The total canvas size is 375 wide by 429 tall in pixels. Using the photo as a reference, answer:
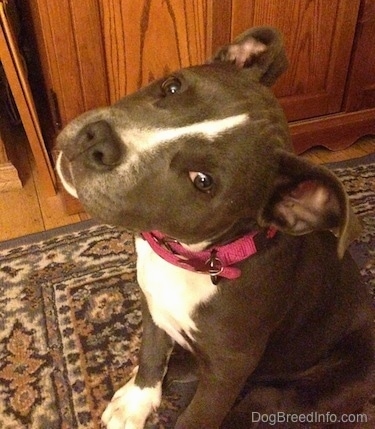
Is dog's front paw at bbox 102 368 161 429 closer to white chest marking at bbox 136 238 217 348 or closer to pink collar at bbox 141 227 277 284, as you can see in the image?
white chest marking at bbox 136 238 217 348

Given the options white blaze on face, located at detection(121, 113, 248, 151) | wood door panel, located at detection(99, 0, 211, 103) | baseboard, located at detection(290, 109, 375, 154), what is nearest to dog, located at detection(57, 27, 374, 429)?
white blaze on face, located at detection(121, 113, 248, 151)

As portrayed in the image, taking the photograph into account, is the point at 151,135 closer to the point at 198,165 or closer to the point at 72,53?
the point at 198,165

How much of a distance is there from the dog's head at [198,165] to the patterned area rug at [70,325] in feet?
2.20

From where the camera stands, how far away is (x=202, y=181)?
38.7 inches

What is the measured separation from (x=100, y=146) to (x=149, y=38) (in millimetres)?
879

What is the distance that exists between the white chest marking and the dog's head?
0.44ft

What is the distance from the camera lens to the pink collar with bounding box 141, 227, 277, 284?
1.10 meters

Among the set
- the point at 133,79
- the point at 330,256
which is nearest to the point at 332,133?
the point at 133,79

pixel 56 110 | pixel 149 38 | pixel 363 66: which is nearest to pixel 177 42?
pixel 149 38

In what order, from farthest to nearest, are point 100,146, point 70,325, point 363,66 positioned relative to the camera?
point 363,66 < point 70,325 < point 100,146

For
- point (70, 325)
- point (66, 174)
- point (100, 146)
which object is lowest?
point (70, 325)

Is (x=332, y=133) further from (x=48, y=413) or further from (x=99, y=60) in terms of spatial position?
(x=48, y=413)

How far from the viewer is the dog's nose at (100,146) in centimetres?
94

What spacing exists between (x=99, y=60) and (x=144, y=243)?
0.70 metres
